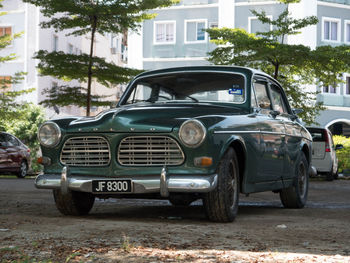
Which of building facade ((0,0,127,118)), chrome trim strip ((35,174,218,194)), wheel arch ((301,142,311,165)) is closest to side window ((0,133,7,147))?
wheel arch ((301,142,311,165))

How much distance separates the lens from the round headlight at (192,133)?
7.11 m

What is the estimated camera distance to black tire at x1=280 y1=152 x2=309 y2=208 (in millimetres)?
10094

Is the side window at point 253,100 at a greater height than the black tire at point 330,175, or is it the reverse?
the side window at point 253,100

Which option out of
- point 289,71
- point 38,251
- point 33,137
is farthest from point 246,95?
point 33,137

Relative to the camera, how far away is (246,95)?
855 centimetres

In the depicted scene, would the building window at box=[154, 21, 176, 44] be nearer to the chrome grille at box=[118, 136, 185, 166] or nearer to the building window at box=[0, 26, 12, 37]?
the building window at box=[0, 26, 12, 37]

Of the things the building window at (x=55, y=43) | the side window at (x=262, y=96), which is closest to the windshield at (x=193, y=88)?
the side window at (x=262, y=96)

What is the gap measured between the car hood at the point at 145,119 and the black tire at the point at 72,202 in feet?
2.65

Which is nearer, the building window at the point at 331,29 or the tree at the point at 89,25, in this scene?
the tree at the point at 89,25

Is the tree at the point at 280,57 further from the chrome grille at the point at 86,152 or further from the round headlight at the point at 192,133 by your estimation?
the round headlight at the point at 192,133

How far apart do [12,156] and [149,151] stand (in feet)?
57.7

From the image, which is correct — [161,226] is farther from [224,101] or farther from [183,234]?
[224,101]

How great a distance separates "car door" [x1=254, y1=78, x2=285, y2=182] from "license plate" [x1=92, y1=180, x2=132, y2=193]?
187 centimetres

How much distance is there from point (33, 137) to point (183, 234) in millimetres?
31426
